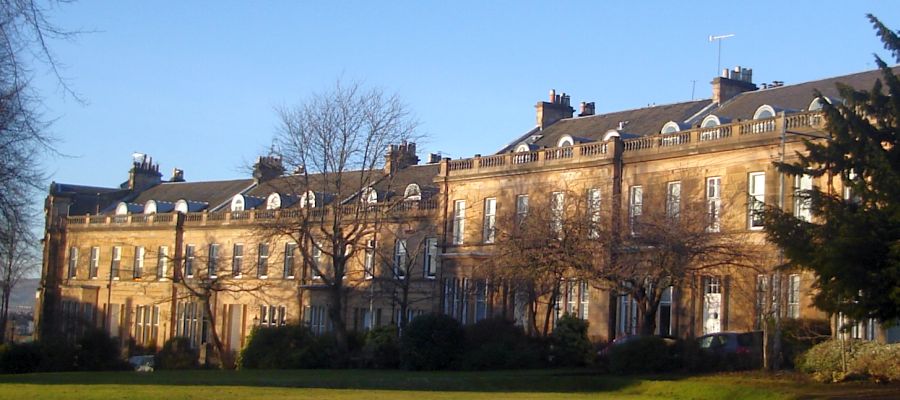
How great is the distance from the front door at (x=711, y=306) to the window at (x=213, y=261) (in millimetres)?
35682

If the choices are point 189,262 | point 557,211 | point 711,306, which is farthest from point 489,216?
point 189,262

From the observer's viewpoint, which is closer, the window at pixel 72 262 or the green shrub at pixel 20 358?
the green shrub at pixel 20 358

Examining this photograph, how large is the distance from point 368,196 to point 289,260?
39.2 feet

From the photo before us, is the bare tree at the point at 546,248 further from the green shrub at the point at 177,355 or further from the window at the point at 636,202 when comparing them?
the green shrub at the point at 177,355

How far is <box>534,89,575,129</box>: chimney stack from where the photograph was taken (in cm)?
6494

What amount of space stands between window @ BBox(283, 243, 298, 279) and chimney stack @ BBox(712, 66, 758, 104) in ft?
90.5

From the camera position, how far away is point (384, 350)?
5266 centimetres

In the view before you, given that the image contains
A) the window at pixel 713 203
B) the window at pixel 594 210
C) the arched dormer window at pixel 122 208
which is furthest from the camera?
the arched dormer window at pixel 122 208

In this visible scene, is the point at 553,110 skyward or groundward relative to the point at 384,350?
skyward

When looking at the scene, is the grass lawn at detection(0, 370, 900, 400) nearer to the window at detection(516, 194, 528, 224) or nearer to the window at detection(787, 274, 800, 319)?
the window at detection(787, 274, 800, 319)

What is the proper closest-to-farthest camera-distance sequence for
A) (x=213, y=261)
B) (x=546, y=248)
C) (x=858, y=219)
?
(x=858, y=219), (x=546, y=248), (x=213, y=261)

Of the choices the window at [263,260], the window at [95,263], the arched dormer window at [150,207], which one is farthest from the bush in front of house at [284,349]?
the window at [95,263]

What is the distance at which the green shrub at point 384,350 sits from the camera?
172 feet

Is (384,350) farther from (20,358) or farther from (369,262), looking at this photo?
(20,358)
